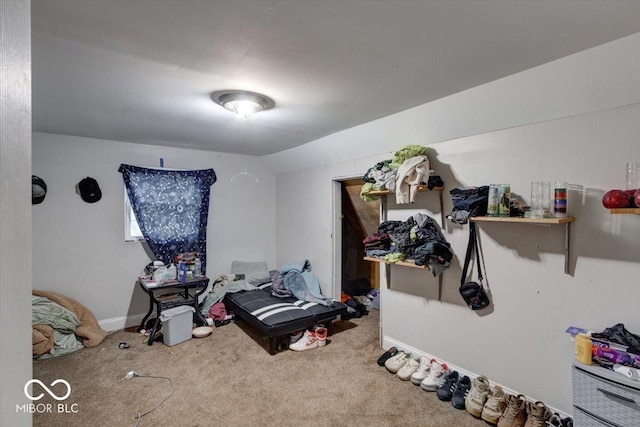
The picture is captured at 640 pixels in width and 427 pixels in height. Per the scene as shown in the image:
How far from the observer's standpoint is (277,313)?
326 centimetres

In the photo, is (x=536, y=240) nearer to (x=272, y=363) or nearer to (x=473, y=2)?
(x=473, y=2)

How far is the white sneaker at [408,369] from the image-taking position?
2.60 meters

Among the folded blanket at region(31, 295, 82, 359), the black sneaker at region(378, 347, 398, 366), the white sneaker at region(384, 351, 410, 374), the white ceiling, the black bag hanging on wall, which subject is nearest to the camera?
the white ceiling

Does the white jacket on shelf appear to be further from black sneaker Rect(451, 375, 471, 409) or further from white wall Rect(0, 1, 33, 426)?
white wall Rect(0, 1, 33, 426)

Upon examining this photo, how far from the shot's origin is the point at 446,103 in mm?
2367

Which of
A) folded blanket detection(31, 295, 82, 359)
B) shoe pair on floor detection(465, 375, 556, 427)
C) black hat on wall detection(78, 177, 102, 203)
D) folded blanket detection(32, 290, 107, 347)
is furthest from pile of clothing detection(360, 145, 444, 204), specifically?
folded blanket detection(31, 295, 82, 359)

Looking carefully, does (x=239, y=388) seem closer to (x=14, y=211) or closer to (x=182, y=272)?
(x=182, y=272)

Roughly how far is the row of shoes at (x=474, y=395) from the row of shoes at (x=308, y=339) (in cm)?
67

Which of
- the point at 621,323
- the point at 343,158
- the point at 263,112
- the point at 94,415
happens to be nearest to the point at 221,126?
the point at 263,112

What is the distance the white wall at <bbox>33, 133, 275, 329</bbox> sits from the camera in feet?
11.2

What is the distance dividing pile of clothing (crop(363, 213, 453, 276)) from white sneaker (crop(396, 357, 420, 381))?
85cm

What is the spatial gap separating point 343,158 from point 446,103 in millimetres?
1561

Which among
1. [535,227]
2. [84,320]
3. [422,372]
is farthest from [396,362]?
[84,320]

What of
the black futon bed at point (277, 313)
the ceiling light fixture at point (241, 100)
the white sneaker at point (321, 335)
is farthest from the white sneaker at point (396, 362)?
the ceiling light fixture at point (241, 100)
